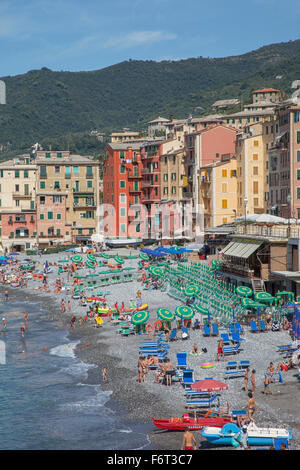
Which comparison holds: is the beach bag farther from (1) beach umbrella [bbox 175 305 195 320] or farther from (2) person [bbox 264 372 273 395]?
(1) beach umbrella [bbox 175 305 195 320]

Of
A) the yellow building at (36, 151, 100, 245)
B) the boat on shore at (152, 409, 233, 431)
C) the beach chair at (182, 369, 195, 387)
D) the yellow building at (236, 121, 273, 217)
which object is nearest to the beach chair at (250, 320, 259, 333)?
the beach chair at (182, 369, 195, 387)

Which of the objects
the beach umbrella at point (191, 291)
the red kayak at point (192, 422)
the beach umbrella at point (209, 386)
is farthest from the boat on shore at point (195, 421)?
the beach umbrella at point (191, 291)

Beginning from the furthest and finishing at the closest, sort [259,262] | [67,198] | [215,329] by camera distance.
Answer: [67,198], [259,262], [215,329]

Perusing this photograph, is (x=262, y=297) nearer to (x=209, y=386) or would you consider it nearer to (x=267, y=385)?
(x=267, y=385)

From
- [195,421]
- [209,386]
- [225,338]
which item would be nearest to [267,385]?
[209,386]

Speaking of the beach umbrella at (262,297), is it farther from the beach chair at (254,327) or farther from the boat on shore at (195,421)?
the boat on shore at (195,421)
